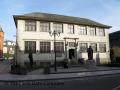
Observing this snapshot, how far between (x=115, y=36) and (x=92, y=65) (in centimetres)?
3222

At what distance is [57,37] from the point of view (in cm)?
4084

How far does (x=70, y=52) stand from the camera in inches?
1658

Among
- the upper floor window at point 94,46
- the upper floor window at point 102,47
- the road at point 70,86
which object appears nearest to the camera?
Result: the road at point 70,86

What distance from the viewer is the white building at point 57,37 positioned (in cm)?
3825

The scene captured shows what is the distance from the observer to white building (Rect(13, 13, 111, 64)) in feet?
125

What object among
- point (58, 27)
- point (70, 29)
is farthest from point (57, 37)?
point (70, 29)

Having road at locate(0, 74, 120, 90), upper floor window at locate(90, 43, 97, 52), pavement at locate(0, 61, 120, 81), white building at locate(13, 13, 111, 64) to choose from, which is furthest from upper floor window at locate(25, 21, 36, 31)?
road at locate(0, 74, 120, 90)

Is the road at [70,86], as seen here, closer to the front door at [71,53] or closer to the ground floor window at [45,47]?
the ground floor window at [45,47]

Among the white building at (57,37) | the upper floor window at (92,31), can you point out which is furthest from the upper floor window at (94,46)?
the upper floor window at (92,31)

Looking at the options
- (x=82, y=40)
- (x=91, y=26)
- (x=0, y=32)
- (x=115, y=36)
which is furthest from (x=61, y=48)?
(x=0, y=32)

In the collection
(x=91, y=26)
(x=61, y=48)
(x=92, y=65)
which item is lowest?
(x=92, y=65)

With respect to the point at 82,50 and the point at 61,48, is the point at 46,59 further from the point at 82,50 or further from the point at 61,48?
the point at 82,50

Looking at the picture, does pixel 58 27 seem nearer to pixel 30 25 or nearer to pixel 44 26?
pixel 44 26

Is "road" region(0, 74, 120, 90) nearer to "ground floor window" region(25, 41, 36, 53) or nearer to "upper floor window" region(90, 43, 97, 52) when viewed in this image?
"ground floor window" region(25, 41, 36, 53)
